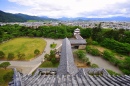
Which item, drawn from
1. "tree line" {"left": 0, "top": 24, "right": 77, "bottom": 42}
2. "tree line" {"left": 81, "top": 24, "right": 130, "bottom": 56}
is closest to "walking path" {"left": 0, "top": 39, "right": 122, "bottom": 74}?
"tree line" {"left": 81, "top": 24, "right": 130, "bottom": 56}

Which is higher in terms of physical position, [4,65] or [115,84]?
[115,84]

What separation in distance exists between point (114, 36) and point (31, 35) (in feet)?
79.0

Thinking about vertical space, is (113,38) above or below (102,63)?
above

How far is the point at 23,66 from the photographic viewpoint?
65.8 feet

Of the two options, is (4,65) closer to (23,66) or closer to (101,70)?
(23,66)

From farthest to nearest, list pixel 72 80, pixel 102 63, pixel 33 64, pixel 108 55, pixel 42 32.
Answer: pixel 42 32 → pixel 108 55 → pixel 102 63 → pixel 33 64 → pixel 72 80

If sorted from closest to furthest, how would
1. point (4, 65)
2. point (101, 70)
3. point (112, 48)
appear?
point (101, 70) → point (4, 65) → point (112, 48)

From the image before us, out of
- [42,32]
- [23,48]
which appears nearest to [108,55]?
[23,48]

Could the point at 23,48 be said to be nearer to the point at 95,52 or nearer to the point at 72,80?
the point at 95,52

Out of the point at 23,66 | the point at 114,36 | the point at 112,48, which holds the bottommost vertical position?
the point at 23,66

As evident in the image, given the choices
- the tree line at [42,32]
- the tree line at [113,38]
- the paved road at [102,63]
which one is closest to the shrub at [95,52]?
the paved road at [102,63]

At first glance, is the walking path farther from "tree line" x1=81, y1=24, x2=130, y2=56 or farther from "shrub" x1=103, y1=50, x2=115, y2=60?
"tree line" x1=81, y1=24, x2=130, y2=56

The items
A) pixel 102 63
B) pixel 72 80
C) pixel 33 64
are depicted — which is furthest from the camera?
pixel 102 63

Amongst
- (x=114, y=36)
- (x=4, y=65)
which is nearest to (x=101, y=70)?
(x=4, y=65)
